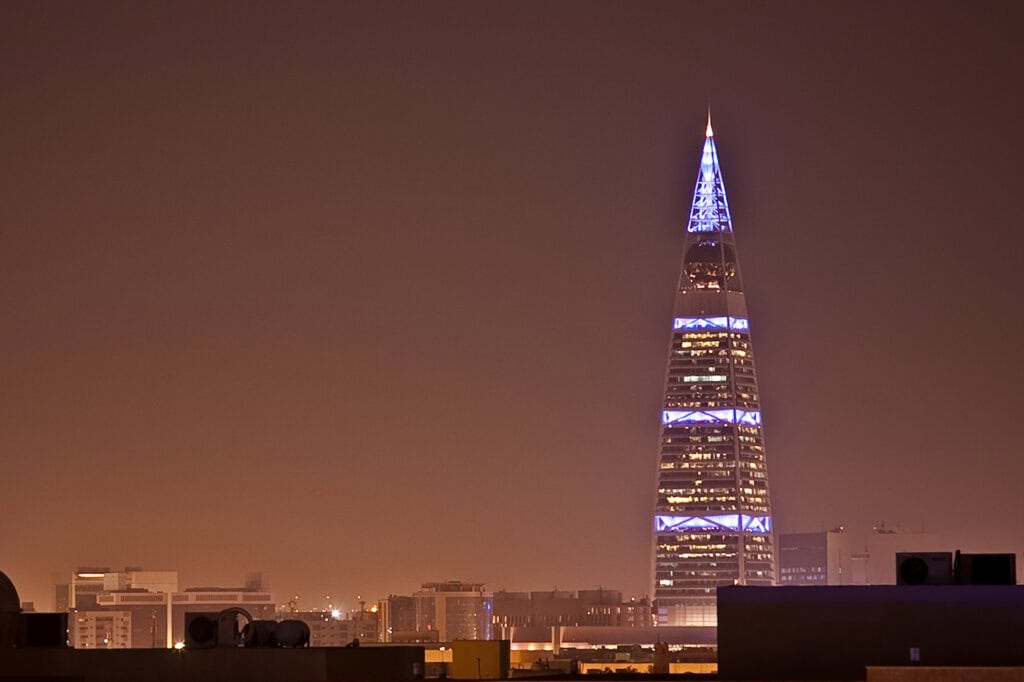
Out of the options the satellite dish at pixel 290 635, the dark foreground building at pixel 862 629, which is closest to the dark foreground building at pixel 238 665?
the satellite dish at pixel 290 635

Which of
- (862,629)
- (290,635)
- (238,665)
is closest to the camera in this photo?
(862,629)

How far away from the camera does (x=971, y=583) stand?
80.8 meters

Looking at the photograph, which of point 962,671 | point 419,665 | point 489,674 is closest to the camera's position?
point 962,671

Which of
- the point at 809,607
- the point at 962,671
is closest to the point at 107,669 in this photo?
the point at 809,607

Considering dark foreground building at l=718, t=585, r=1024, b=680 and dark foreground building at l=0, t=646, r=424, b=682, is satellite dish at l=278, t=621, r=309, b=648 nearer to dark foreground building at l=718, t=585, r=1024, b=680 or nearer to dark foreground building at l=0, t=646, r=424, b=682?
dark foreground building at l=0, t=646, r=424, b=682

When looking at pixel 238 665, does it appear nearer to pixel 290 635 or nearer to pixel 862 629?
pixel 290 635

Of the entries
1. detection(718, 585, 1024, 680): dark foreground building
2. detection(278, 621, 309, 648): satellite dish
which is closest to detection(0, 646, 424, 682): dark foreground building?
detection(278, 621, 309, 648): satellite dish

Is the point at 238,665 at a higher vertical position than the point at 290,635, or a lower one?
lower

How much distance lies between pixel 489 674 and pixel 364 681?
18320 mm

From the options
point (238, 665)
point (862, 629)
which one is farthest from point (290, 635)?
point (862, 629)

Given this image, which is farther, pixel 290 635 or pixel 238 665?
pixel 290 635

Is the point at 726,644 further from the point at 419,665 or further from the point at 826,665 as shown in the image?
the point at 419,665

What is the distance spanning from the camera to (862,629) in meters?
77.6

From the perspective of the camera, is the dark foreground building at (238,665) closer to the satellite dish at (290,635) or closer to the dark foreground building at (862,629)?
the satellite dish at (290,635)
